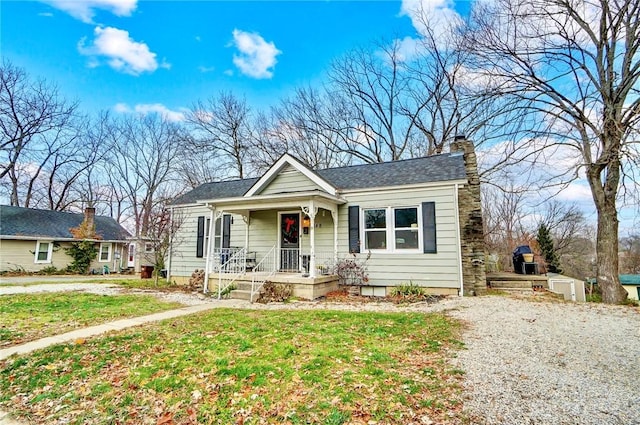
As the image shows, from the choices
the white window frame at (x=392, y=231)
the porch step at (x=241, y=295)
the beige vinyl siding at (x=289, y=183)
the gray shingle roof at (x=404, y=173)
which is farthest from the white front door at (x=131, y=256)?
the white window frame at (x=392, y=231)

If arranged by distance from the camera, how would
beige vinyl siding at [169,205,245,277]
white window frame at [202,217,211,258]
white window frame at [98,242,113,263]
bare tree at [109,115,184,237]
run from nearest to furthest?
white window frame at [202,217,211,258], beige vinyl siding at [169,205,245,277], white window frame at [98,242,113,263], bare tree at [109,115,184,237]

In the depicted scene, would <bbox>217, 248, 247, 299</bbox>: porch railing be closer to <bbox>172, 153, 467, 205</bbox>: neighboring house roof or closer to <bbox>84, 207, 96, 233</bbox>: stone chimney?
<bbox>172, 153, 467, 205</bbox>: neighboring house roof

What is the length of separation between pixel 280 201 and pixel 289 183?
63.5 inches

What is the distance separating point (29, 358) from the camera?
452cm

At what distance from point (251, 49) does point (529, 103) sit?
39.0ft

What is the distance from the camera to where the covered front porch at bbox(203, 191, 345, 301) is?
963cm

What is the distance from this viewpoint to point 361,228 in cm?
1056

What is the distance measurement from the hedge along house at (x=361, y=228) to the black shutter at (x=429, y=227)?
3 cm

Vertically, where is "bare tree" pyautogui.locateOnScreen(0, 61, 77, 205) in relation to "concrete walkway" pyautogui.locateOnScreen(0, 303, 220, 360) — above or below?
above

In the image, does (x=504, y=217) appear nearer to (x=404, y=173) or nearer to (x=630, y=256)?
(x=630, y=256)

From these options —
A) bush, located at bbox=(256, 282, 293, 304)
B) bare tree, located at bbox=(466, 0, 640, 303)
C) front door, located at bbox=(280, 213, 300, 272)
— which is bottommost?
bush, located at bbox=(256, 282, 293, 304)

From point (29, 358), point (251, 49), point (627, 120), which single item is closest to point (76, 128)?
point (251, 49)

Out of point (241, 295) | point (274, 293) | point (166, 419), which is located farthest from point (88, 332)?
point (274, 293)

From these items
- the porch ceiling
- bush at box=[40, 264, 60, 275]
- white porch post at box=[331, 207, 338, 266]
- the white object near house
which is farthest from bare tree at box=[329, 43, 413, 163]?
bush at box=[40, 264, 60, 275]
